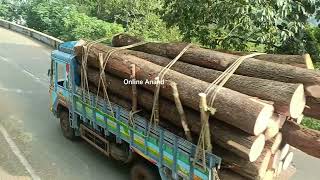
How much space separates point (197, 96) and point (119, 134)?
7.50ft

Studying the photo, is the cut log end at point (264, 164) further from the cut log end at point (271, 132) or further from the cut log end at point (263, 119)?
the cut log end at point (263, 119)

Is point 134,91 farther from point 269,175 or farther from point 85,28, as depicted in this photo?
point 85,28

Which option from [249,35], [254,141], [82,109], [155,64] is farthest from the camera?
[249,35]

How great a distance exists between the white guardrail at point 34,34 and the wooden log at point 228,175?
14873 millimetres

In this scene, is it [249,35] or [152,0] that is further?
[152,0]

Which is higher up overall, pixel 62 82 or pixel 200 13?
pixel 200 13

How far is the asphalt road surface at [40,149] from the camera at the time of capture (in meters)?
8.84

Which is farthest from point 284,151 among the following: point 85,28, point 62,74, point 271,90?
point 85,28

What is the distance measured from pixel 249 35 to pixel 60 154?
556 centimetres

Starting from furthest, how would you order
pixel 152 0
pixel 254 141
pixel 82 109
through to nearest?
pixel 152 0 → pixel 82 109 → pixel 254 141

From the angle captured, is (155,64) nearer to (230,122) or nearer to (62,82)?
(230,122)

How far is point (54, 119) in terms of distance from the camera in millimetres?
11633

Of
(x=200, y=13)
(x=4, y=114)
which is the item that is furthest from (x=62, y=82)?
(x=200, y=13)

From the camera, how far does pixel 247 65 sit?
7145 mm
